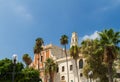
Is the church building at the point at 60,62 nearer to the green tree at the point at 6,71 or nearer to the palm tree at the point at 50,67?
the palm tree at the point at 50,67

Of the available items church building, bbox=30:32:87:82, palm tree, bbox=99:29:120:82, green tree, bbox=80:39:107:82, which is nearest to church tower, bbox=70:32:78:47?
church building, bbox=30:32:87:82

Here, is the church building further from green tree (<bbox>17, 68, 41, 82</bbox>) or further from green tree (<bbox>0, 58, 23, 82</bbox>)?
green tree (<bbox>0, 58, 23, 82</bbox>)

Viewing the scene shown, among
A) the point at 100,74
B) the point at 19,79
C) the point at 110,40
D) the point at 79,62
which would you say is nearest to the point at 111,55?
the point at 110,40

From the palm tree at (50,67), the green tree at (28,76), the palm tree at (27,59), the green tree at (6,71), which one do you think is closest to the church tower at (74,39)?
the palm tree at (50,67)

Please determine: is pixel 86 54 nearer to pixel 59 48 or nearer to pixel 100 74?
pixel 100 74

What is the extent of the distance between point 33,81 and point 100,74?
1623 cm

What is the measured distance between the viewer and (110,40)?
1690 inches

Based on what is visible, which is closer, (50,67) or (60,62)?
(50,67)

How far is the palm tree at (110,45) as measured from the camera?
42.1m

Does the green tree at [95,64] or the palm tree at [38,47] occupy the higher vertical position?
the palm tree at [38,47]

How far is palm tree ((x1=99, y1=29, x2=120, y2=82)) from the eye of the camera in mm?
42062

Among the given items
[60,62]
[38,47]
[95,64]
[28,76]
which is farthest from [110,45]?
[38,47]

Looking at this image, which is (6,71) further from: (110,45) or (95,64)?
(110,45)

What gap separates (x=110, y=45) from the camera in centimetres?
4175
